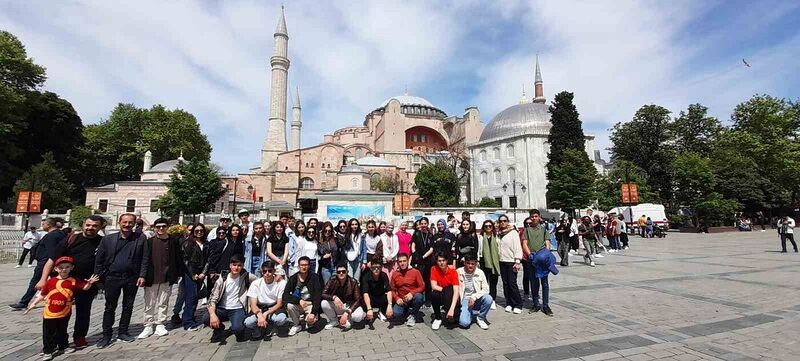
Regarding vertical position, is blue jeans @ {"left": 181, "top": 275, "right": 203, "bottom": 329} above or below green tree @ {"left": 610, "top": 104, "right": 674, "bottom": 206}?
below

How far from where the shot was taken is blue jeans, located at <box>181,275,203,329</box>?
201 inches

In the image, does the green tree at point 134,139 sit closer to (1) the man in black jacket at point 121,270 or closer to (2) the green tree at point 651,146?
(1) the man in black jacket at point 121,270

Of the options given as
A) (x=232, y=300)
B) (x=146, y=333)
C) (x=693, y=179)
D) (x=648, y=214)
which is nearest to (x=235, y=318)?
(x=232, y=300)

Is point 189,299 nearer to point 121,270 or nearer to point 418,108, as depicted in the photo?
point 121,270

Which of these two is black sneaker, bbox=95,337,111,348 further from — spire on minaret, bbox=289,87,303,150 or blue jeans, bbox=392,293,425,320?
spire on minaret, bbox=289,87,303,150

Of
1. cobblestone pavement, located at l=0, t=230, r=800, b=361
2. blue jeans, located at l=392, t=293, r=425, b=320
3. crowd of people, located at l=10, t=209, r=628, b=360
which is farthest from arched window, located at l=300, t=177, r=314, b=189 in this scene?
blue jeans, located at l=392, t=293, r=425, b=320

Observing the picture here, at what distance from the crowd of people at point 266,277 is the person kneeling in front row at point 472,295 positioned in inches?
0.5

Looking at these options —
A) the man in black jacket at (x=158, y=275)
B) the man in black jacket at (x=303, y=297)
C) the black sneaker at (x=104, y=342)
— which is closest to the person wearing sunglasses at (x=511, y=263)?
the man in black jacket at (x=303, y=297)

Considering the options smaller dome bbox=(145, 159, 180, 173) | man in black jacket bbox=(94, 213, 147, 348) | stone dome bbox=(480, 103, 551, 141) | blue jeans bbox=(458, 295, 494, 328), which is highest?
stone dome bbox=(480, 103, 551, 141)

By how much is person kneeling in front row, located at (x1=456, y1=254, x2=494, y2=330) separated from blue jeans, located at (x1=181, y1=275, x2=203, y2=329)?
3.73 m

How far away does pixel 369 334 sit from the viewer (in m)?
4.73

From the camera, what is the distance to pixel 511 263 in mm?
5738

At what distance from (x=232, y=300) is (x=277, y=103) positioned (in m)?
44.1

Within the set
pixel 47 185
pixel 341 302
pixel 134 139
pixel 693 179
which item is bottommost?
pixel 341 302
